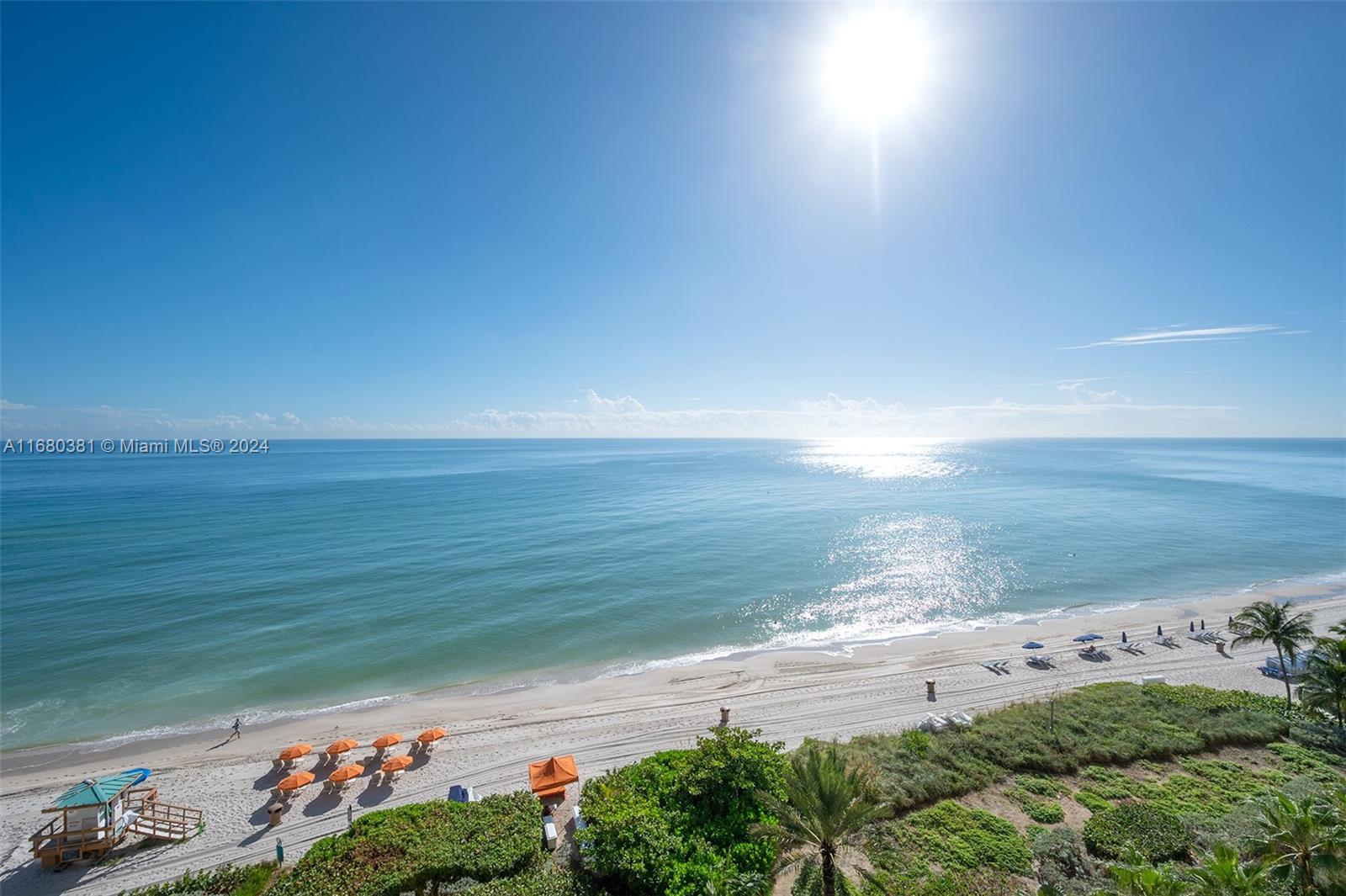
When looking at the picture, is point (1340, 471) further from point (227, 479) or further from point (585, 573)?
point (227, 479)

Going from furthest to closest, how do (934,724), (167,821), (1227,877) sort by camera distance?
(934,724) < (167,821) < (1227,877)

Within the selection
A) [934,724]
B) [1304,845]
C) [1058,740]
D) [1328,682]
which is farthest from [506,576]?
[1328,682]

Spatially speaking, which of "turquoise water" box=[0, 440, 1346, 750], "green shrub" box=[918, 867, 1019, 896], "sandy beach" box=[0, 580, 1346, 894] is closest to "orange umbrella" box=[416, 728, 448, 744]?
"sandy beach" box=[0, 580, 1346, 894]

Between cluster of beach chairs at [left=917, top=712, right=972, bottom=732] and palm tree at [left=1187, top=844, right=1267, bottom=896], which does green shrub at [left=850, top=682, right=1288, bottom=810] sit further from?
palm tree at [left=1187, top=844, right=1267, bottom=896]

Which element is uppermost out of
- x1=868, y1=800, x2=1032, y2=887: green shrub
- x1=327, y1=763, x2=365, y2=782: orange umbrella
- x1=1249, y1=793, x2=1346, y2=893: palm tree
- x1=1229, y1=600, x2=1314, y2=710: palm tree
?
Answer: x1=1249, y1=793, x2=1346, y2=893: palm tree

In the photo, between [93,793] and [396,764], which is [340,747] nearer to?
[396,764]

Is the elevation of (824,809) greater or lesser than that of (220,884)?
greater
